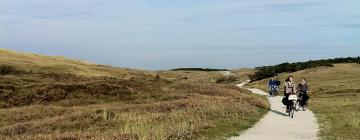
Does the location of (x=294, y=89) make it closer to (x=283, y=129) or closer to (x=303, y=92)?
(x=303, y=92)

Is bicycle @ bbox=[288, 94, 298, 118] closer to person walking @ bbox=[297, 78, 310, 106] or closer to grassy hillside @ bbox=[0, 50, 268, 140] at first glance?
grassy hillside @ bbox=[0, 50, 268, 140]

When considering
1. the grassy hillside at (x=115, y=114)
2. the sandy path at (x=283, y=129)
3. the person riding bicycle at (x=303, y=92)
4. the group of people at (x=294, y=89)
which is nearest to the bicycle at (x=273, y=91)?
the grassy hillside at (x=115, y=114)

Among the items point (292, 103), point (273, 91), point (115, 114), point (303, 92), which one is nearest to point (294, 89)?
point (292, 103)

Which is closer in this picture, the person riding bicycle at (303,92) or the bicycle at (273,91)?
the person riding bicycle at (303,92)

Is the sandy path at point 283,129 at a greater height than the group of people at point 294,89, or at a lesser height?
lesser

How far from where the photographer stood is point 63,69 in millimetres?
77875

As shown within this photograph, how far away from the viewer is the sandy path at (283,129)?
62.0 ft

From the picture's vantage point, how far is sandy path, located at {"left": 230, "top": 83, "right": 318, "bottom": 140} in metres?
18.9

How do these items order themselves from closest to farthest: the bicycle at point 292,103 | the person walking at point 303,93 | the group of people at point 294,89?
the bicycle at point 292,103
the group of people at point 294,89
the person walking at point 303,93

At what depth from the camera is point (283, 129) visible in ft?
70.4

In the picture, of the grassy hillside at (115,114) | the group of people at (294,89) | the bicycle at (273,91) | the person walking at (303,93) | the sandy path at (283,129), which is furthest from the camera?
the bicycle at (273,91)

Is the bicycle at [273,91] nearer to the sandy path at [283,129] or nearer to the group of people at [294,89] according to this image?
the group of people at [294,89]

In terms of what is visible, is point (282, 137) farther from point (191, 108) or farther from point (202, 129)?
→ point (191, 108)

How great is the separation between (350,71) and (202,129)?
→ 273 ft
